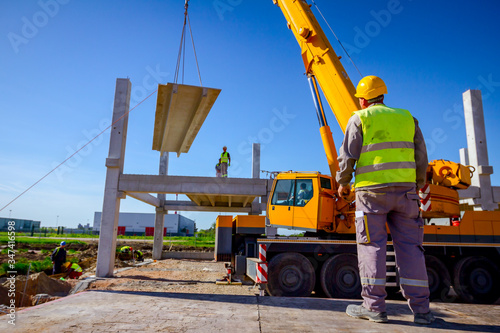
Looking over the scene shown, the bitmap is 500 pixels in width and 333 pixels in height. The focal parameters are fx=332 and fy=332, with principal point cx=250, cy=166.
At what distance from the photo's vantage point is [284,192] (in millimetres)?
8156

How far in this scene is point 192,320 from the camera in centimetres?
261

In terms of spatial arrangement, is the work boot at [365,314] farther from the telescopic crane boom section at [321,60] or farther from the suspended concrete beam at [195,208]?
the suspended concrete beam at [195,208]

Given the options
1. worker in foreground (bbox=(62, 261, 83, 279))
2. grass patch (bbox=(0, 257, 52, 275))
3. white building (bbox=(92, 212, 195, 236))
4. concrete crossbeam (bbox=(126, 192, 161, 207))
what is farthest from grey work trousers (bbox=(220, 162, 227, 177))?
white building (bbox=(92, 212, 195, 236))

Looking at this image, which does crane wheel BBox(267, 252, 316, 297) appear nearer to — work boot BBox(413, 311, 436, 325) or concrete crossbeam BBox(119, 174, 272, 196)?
work boot BBox(413, 311, 436, 325)

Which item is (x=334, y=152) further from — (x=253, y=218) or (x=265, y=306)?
(x=265, y=306)

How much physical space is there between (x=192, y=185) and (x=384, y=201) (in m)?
12.3

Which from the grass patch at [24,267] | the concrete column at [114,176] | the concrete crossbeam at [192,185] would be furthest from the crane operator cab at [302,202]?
the grass patch at [24,267]

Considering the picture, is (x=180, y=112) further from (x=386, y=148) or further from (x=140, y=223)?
(x=140, y=223)

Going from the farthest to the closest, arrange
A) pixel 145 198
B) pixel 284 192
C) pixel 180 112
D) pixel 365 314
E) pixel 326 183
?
pixel 145 198 < pixel 180 112 < pixel 284 192 < pixel 326 183 < pixel 365 314

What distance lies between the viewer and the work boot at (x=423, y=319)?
269 centimetres

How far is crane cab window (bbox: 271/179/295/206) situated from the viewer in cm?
803

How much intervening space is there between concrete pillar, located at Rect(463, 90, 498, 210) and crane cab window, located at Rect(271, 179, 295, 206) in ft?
33.9

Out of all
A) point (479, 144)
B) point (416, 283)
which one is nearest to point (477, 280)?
point (416, 283)

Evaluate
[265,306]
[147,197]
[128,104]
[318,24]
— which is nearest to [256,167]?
[147,197]
